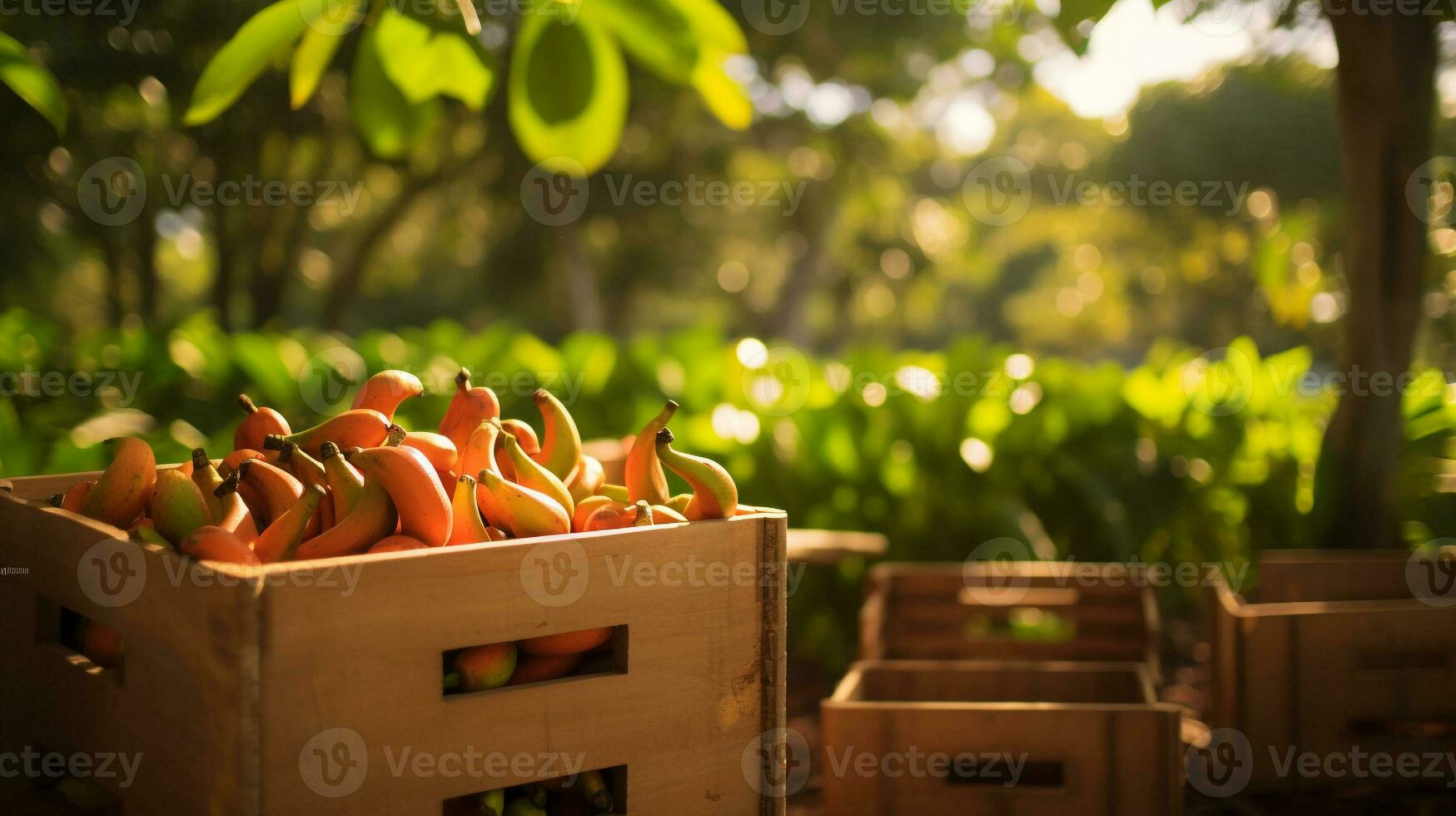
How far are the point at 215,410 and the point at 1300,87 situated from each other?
40.5ft

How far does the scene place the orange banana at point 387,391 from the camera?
5.90 feet

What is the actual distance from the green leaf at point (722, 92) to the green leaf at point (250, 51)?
2.08 feet

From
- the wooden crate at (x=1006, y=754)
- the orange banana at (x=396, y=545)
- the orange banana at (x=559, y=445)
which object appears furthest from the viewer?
the wooden crate at (x=1006, y=754)

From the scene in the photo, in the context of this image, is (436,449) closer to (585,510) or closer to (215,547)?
(585,510)

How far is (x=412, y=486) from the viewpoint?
4.66 feet

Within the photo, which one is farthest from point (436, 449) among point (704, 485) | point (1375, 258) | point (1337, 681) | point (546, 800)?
point (1375, 258)

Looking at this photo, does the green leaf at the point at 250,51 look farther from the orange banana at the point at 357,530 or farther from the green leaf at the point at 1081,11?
the green leaf at the point at 1081,11

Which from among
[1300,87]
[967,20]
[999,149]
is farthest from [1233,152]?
[999,149]

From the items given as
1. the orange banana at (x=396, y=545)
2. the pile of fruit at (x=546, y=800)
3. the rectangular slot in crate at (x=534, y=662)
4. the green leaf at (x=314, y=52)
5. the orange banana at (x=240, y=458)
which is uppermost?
the green leaf at (x=314, y=52)

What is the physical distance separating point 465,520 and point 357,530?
15 cm

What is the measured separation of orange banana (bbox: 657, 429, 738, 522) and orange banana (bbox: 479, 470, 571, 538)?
19 cm

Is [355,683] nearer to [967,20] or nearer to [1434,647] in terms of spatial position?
[1434,647]

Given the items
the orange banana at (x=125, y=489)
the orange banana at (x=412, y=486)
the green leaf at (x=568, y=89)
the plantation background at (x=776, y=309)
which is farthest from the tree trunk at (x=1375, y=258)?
the orange banana at (x=125, y=489)

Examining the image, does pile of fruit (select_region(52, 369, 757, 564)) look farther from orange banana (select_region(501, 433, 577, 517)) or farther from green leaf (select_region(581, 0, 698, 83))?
green leaf (select_region(581, 0, 698, 83))
